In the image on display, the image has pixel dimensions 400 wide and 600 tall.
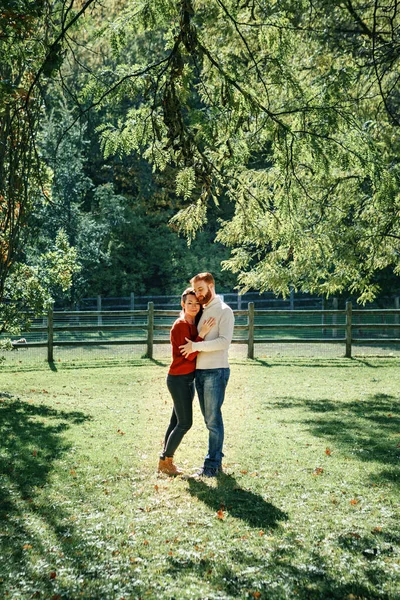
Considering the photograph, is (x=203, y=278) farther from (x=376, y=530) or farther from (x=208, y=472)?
(x=376, y=530)

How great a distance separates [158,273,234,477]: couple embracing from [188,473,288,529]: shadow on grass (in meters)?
0.31

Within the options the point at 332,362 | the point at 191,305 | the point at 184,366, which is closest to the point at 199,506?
the point at 184,366

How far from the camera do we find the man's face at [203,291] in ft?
21.8

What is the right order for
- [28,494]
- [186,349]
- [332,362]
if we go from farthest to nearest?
1. [332,362]
2. [186,349]
3. [28,494]

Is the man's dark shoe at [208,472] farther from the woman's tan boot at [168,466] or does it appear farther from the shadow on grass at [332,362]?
the shadow on grass at [332,362]

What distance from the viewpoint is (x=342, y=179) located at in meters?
12.1

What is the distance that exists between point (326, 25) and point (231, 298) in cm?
2245

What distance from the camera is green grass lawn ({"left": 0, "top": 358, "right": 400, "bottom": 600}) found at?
4.38m

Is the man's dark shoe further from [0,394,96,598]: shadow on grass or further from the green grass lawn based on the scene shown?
[0,394,96,598]: shadow on grass

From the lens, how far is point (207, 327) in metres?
6.57

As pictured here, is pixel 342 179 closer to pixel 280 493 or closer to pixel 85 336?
pixel 280 493

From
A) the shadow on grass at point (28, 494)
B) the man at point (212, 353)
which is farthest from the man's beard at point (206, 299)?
the shadow on grass at point (28, 494)

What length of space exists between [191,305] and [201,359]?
486 millimetres

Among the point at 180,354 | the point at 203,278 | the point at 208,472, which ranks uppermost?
the point at 203,278
